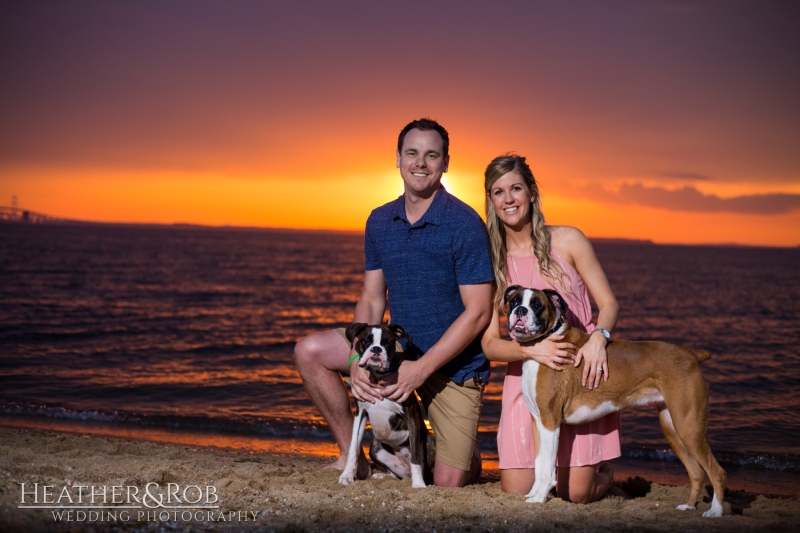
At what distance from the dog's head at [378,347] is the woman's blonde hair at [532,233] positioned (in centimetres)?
88

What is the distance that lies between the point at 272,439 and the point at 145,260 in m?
39.3

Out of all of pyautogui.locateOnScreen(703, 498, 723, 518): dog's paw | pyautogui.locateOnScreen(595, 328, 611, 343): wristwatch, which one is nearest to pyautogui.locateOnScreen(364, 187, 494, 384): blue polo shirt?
pyautogui.locateOnScreen(595, 328, 611, 343): wristwatch

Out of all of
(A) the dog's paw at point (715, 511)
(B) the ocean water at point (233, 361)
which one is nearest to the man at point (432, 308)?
(A) the dog's paw at point (715, 511)

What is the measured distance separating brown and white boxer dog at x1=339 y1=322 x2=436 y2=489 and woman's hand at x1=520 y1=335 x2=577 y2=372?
3.14 ft

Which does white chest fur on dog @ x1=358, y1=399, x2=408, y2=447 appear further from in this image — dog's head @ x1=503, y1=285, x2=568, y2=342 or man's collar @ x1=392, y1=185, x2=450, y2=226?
man's collar @ x1=392, y1=185, x2=450, y2=226

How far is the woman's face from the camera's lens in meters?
4.76

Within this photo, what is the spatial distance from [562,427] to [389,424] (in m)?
1.33

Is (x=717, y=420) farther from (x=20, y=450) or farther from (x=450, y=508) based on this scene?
(x=20, y=450)

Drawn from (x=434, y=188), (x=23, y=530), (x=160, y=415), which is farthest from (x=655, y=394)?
(x=160, y=415)

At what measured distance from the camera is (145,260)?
44.1 metres

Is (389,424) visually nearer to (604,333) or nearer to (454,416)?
(454,416)

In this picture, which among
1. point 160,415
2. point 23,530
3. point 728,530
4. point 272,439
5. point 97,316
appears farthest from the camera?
point 97,316

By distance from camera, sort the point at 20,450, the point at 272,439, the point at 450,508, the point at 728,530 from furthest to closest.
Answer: the point at 272,439 → the point at 20,450 → the point at 450,508 → the point at 728,530

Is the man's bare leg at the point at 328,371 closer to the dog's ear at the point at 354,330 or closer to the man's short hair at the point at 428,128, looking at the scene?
the dog's ear at the point at 354,330
